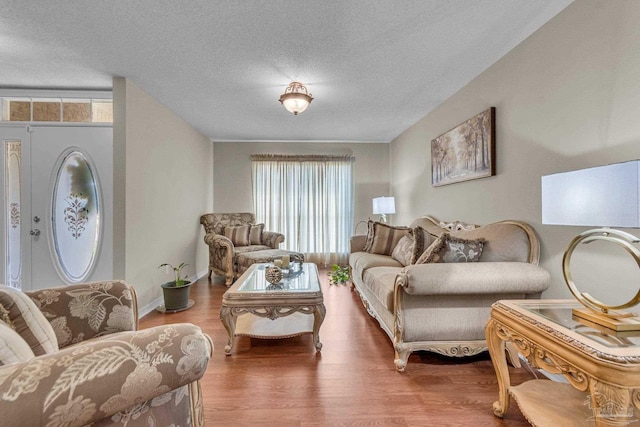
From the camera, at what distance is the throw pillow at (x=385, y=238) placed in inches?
139

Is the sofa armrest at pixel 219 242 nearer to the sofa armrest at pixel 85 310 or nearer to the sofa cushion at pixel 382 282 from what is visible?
the sofa cushion at pixel 382 282

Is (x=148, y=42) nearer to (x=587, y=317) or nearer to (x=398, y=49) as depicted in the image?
(x=398, y=49)

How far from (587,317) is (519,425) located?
709 millimetres

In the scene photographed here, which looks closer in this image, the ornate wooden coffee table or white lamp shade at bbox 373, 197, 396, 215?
the ornate wooden coffee table

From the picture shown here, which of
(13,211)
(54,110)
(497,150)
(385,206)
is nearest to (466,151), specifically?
(497,150)

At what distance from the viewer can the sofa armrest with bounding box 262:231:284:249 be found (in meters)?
4.48

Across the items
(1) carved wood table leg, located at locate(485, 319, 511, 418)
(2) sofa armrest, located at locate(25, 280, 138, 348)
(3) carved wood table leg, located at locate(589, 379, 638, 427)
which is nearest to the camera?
(3) carved wood table leg, located at locate(589, 379, 638, 427)

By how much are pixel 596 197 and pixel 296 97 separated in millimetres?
2289

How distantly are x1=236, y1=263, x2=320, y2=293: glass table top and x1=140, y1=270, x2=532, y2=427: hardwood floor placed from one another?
0.48 m

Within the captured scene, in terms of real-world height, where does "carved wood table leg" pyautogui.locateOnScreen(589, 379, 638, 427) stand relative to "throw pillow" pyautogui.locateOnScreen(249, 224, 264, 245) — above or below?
below

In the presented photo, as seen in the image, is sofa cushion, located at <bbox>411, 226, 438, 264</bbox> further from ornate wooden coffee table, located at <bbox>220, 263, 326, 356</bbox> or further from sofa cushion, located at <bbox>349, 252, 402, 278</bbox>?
ornate wooden coffee table, located at <bbox>220, 263, 326, 356</bbox>

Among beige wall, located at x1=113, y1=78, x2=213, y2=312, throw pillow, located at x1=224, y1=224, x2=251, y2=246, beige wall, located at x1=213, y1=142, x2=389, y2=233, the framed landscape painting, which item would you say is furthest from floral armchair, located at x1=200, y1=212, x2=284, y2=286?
the framed landscape painting

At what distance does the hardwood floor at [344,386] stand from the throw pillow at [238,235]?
6.79 feet

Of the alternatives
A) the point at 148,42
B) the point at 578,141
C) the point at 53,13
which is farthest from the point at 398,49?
the point at 53,13
